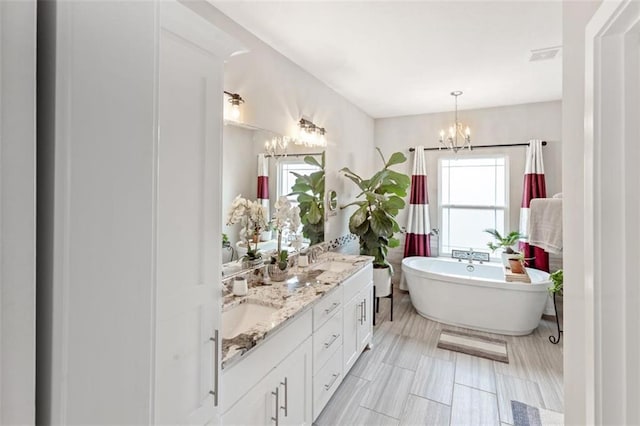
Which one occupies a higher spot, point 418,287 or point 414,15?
point 414,15

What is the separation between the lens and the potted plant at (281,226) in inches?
86.9

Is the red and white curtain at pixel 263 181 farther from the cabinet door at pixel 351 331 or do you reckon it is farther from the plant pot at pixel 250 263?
the cabinet door at pixel 351 331

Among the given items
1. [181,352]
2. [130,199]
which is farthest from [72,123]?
[181,352]

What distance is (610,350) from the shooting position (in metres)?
0.72

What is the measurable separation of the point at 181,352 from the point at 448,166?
169 inches

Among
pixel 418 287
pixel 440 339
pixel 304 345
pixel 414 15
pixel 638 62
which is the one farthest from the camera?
pixel 418 287

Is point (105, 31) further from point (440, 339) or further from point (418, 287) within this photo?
point (418, 287)

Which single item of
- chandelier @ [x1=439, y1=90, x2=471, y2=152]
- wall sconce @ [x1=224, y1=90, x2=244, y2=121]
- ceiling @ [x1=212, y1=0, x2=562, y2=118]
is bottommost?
wall sconce @ [x1=224, y1=90, x2=244, y2=121]

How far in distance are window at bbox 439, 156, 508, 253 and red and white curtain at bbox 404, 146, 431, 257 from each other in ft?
0.88

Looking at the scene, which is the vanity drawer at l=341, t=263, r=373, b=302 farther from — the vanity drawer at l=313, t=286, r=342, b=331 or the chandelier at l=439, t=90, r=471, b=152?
the chandelier at l=439, t=90, r=471, b=152

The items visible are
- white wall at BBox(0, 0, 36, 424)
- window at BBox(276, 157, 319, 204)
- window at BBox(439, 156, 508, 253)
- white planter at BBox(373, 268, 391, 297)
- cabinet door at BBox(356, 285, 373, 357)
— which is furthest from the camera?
window at BBox(439, 156, 508, 253)

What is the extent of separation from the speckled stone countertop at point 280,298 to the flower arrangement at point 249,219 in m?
0.25

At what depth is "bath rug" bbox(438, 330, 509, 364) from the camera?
2883 mm

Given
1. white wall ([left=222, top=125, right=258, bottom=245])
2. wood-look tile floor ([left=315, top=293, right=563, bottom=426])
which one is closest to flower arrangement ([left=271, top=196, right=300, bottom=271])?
white wall ([left=222, top=125, right=258, bottom=245])
